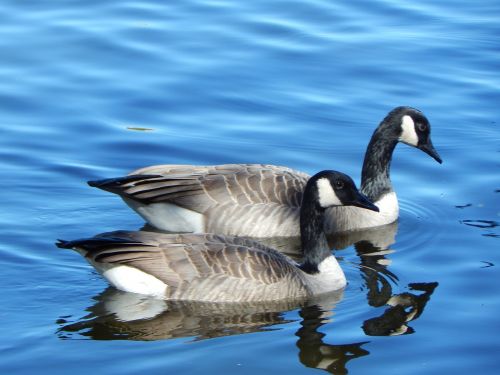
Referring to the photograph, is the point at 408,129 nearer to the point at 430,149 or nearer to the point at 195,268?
the point at 430,149

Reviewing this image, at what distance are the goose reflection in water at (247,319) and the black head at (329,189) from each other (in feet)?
2.91

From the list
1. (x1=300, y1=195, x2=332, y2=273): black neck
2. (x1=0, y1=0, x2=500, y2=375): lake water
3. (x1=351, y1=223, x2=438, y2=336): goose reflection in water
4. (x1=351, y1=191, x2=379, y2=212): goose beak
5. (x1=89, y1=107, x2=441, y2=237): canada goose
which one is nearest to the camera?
(x1=0, y1=0, x2=500, y2=375): lake water

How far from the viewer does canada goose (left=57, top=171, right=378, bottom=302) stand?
437 inches

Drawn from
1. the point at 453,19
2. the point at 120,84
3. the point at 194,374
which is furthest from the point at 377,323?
the point at 453,19

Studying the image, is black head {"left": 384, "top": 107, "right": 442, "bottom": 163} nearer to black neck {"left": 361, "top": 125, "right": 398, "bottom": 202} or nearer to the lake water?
black neck {"left": 361, "top": 125, "right": 398, "bottom": 202}

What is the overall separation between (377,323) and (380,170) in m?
3.67

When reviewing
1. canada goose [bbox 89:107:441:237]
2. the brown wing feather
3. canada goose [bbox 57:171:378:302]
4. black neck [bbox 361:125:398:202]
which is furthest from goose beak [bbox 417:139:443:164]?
canada goose [bbox 57:171:378:302]

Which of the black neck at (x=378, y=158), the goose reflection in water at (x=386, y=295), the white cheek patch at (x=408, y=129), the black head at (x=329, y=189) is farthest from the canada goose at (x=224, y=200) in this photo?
the black head at (x=329, y=189)

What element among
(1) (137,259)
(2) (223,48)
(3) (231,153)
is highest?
(2) (223,48)

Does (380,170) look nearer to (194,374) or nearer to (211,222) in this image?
(211,222)

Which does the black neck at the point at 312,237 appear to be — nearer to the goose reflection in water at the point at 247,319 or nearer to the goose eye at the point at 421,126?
the goose reflection in water at the point at 247,319

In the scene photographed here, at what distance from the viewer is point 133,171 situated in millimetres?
13609

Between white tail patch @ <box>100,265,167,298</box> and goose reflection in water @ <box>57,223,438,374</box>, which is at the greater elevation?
white tail patch @ <box>100,265,167,298</box>

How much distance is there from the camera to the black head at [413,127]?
46.5 ft
